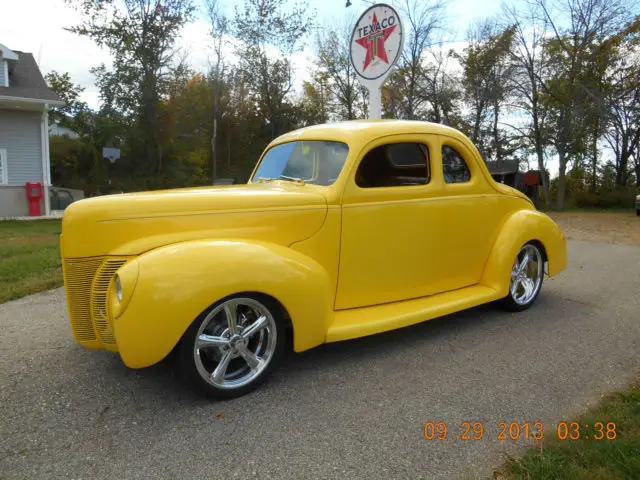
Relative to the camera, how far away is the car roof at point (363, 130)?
11.7ft

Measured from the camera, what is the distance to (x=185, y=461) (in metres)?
2.23

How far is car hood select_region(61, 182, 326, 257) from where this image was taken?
271 centimetres

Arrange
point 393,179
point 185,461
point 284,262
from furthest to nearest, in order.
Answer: point 393,179, point 284,262, point 185,461

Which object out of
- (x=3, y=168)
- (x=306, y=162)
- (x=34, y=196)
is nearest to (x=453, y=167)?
(x=306, y=162)

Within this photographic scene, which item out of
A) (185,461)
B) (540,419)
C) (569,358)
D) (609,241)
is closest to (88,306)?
(185,461)

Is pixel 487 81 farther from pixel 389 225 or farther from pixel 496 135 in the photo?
pixel 389 225

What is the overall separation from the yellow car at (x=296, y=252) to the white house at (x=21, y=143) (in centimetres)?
1463

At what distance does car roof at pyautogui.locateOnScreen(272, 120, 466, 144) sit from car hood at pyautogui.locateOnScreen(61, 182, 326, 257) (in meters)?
0.62

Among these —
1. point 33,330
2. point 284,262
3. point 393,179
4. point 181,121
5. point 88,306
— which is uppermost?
point 181,121

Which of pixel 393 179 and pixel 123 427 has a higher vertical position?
pixel 393 179

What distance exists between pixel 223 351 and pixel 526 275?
3.32 m

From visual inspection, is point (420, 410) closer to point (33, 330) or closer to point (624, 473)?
point (624, 473)

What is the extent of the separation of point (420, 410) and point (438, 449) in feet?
1.22

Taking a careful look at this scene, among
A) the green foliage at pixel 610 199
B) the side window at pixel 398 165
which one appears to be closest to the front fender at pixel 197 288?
the side window at pixel 398 165
